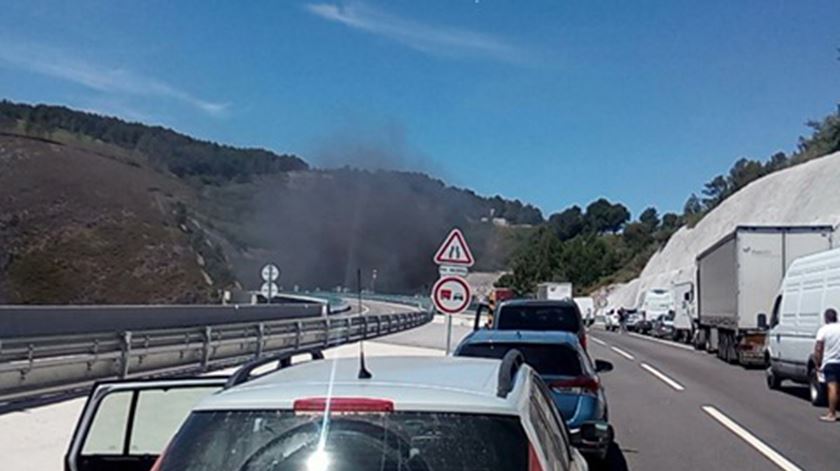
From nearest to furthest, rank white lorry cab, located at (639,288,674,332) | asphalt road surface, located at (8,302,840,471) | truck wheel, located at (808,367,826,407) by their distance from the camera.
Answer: asphalt road surface, located at (8,302,840,471)
truck wheel, located at (808,367,826,407)
white lorry cab, located at (639,288,674,332)

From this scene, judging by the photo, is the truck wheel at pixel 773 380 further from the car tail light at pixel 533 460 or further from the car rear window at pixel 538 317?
the car tail light at pixel 533 460

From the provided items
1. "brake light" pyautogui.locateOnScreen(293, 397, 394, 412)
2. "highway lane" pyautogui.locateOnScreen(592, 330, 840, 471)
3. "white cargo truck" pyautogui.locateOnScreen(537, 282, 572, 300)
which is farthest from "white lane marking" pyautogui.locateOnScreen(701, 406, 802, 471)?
"white cargo truck" pyautogui.locateOnScreen(537, 282, 572, 300)

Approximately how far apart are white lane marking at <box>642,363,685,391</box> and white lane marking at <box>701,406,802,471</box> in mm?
4819

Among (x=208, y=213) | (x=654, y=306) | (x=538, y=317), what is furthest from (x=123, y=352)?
(x=654, y=306)

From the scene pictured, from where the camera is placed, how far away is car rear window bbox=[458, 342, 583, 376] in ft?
34.8

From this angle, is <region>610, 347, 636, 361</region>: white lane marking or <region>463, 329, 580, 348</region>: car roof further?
<region>610, 347, 636, 361</region>: white lane marking

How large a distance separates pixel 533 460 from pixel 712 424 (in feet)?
43.9

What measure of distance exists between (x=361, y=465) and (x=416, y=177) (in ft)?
131

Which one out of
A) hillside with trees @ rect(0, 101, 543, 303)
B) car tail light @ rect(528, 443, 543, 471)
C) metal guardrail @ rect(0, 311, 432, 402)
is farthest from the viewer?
hillside with trees @ rect(0, 101, 543, 303)

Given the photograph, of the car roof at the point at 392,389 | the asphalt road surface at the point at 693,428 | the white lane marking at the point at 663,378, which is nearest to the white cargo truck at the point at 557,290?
the white lane marking at the point at 663,378

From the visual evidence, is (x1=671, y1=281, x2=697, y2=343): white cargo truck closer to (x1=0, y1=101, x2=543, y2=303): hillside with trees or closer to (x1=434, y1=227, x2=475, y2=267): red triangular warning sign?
(x1=0, y1=101, x2=543, y2=303): hillside with trees

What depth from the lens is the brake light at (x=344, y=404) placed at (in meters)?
3.67

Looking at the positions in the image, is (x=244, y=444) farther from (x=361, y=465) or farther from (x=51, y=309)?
(x=51, y=309)

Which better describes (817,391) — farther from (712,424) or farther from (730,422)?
(712,424)
